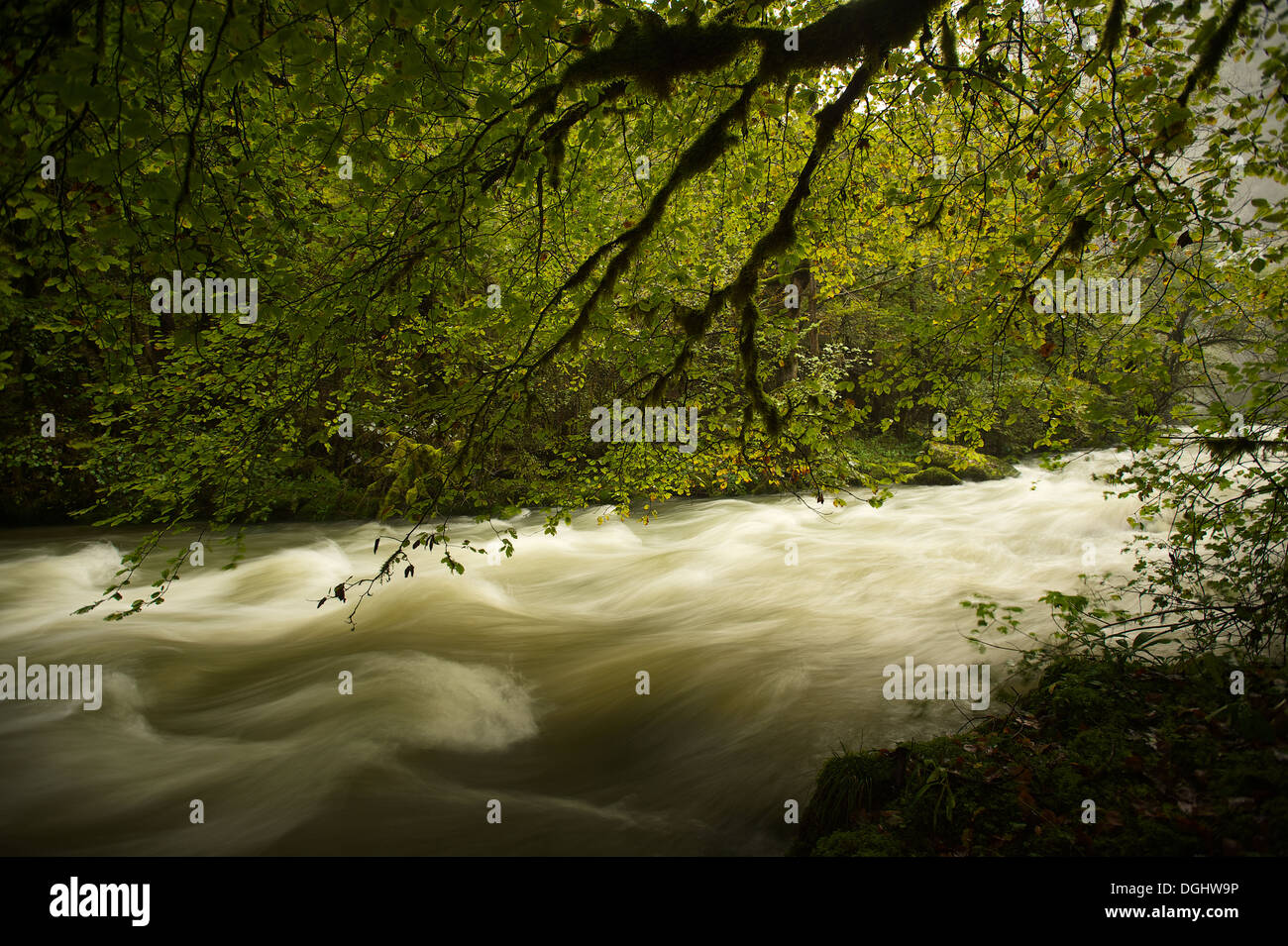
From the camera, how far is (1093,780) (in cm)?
312

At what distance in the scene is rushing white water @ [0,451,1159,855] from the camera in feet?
12.7

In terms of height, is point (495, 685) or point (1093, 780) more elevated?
point (1093, 780)

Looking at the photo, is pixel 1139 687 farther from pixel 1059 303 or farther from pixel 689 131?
pixel 689 131

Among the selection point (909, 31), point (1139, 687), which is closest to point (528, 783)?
point (1139, 687)

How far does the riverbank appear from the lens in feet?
8.90

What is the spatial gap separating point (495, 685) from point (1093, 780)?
171 inches

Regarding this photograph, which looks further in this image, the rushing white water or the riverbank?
the rushing white water

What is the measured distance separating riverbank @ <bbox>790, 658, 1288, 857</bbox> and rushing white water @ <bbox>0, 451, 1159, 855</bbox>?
0.65m

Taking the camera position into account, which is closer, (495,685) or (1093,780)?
(1093,780)

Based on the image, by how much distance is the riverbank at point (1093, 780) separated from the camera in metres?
2.71

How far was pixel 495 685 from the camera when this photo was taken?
5660mm

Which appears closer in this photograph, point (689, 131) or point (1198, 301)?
point (1198, 301)
